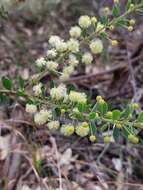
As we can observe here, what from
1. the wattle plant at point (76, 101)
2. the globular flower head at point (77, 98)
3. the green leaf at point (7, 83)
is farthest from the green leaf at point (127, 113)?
the green leaf at point (7, 83)

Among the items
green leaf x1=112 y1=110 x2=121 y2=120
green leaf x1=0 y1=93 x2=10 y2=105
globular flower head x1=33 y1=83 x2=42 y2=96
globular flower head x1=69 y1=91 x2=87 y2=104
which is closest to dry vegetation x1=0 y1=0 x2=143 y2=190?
green leaf x1=0 y1=93 x2=10 y2=105

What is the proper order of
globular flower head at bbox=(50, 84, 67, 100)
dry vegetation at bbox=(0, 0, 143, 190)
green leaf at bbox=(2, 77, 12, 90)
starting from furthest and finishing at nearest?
dry vegetation at bbox=(0, 0, 143, 190) → green leaf at bbox=(2, 77, 12, 90) → globular flower head at bbox=(50, 84, 67, 100)

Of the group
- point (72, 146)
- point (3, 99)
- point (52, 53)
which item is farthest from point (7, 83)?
point (72, 146)

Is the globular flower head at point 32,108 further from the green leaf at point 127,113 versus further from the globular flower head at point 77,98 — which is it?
the green leaf at point 127,113

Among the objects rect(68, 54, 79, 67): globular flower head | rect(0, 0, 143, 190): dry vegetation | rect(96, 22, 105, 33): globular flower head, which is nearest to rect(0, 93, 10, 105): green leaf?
rect(0, 0, 143, 190): dry vegetation

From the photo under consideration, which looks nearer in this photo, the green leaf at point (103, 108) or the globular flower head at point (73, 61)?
the green leaf at point (103, 108)

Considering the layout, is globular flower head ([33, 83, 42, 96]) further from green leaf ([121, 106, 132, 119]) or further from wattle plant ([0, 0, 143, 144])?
green leaf ([121, 106, 132, 119])

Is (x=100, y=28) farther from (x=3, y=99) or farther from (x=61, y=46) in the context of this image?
(x=3, y=99)

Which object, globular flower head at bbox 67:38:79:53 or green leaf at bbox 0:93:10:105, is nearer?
globular flower head at bbox 67:38:79:53

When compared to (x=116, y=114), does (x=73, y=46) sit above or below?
above

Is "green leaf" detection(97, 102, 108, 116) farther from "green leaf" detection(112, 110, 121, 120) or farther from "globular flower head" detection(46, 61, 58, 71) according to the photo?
"globular flower head" detection(46, 61, 58, 71)

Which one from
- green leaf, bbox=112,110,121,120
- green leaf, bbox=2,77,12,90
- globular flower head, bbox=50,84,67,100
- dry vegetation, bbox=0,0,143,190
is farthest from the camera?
dry vegetation, bbox=0,0,143,190

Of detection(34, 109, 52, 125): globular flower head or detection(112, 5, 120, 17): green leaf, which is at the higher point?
detection(112, 5, 120, 17): green leaf
